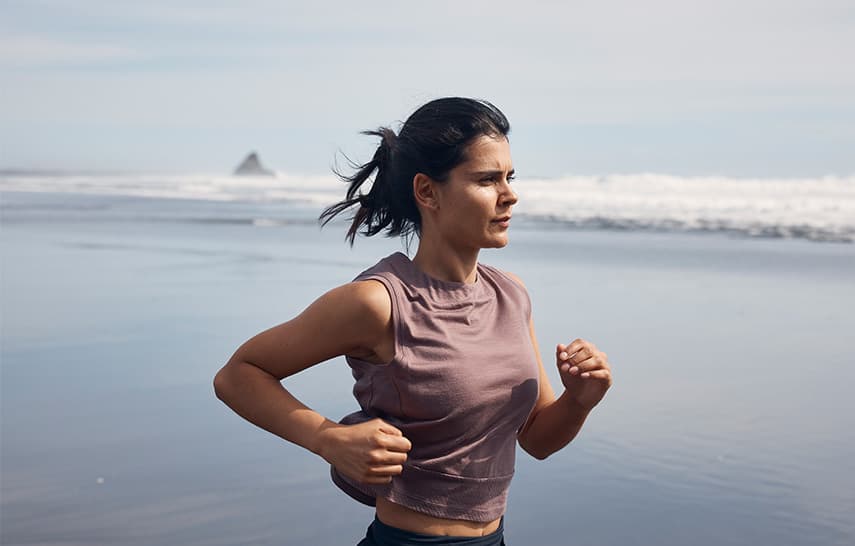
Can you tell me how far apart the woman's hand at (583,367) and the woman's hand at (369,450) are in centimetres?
40

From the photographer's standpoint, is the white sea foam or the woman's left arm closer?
the woman's left arm

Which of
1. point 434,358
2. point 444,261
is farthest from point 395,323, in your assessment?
point 444,261

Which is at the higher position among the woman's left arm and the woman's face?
the woman's face

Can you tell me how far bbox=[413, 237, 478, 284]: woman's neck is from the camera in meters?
2.38

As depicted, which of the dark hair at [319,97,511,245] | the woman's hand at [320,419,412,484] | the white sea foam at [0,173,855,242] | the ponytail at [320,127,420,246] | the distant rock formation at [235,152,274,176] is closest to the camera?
the woman's hand at [320,419,412,484]

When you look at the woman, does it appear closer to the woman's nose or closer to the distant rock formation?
the woman's nose


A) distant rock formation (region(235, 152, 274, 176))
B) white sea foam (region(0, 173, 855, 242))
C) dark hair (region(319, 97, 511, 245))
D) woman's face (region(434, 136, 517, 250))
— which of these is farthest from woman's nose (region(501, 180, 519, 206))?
distant rock formation (region(235, 152, 274, 176))

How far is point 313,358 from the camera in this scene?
7.44 ft

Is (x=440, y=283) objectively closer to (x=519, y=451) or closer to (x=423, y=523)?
(x=423, y=523)

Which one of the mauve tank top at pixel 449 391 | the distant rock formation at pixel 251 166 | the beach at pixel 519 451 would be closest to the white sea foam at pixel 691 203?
the beach at pixel 519 451

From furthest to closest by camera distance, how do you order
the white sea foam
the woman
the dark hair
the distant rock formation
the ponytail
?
1. the distant rock formation
2. the white sea foam
3. the ponytail
4. the dark hair
5. the woman

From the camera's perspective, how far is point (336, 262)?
12641mm

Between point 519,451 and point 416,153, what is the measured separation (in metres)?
3.14

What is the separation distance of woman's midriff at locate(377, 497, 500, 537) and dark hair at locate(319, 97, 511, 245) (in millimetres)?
596
